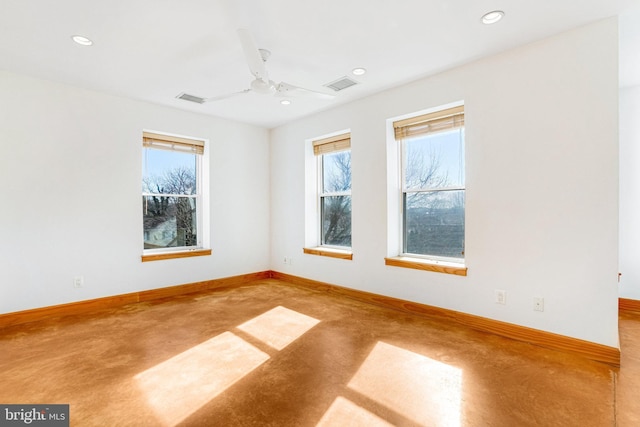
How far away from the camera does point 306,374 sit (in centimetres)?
216

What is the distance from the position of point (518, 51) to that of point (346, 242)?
9.64ft

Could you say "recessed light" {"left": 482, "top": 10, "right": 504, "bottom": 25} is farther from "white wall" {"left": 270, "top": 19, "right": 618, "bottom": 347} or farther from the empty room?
"white wall" {"left": 270, "top": 19, "right": 618, "bottom": 347}

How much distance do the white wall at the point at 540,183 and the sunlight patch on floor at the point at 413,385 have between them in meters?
1.07

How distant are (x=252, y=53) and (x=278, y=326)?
8.04ft

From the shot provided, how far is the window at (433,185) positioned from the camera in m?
3.32

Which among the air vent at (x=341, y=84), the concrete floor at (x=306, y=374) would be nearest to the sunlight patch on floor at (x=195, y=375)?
the concrete floor at (x=306, y=374)

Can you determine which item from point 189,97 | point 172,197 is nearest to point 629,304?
point 189,97

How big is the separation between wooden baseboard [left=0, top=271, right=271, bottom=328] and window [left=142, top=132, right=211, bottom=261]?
470 mm

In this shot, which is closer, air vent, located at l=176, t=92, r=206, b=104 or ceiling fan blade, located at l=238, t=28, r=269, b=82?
ceiling fan blade, located at l=238, t=28, r=269, b=82

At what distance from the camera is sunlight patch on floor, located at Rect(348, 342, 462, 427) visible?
68.6 inches

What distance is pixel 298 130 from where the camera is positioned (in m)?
4.89

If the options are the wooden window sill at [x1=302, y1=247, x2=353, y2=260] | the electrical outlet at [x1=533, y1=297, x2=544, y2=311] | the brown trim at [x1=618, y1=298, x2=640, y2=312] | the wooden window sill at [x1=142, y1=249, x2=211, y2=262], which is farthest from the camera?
the wooden window sill at [x1=302, y1=247, x2=353, y2=260]

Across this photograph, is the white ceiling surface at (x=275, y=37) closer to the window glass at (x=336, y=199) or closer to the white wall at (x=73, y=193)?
the white wall at (x=73, y=193)

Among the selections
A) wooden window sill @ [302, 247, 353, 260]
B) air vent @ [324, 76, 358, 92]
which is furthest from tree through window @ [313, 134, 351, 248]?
air vent @ [324, 76, 358, 92]
